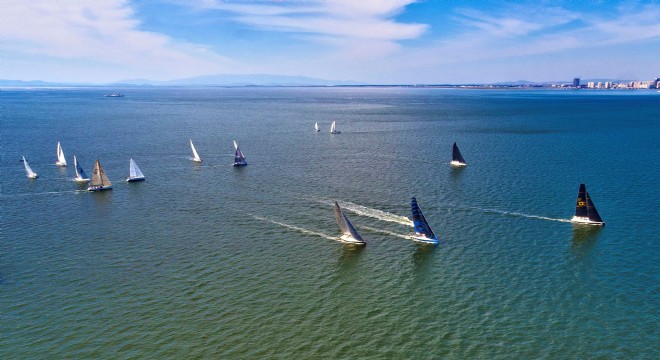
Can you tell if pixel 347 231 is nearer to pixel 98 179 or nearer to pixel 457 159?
pixel 98 179

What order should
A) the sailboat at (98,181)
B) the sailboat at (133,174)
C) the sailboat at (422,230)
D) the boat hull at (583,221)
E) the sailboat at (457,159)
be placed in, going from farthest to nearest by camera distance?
the sailboat at (457,159)
the sailboat at (133,174)
the sailboat at (98,181)
the boat hull at (583,221)
the sailboat at (422,230)

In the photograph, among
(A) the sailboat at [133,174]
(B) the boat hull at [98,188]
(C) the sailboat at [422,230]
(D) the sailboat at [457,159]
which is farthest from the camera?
(D) the sailboat at [457,159]

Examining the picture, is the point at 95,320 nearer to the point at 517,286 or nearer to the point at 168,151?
the point at 517,286

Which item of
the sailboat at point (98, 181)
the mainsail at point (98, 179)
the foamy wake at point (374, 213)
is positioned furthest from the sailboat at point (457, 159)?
the mainsail at point (98, 179)

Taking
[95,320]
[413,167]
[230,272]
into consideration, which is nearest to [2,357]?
[95,320]

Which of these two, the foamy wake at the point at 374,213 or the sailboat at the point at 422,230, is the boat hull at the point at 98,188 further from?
the sailboat at the point at 422,230

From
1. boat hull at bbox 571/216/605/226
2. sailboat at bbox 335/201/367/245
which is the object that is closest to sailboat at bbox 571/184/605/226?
boat hull at bbox 571/216/605/226
